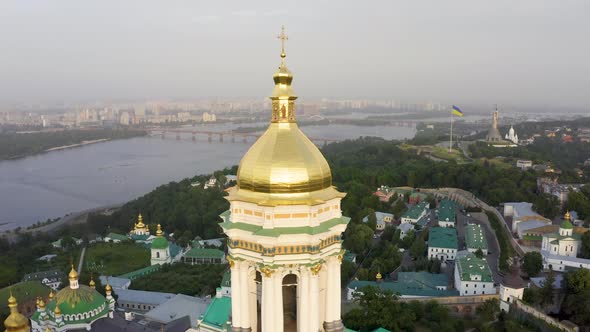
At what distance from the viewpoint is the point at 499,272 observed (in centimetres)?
2058

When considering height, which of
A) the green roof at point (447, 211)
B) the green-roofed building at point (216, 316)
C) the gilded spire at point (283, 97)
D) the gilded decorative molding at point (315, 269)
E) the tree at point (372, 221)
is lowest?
the tree at point (372, 221)

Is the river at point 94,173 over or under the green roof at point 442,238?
under

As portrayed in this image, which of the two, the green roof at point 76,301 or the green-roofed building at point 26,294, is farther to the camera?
the green-roofed building at point 26,294

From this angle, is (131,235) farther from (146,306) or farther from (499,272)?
(499,272)

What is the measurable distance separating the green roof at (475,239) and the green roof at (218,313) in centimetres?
1594

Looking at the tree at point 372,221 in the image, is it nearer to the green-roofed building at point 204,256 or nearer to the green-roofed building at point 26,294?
the green-roofed building at point 204,256

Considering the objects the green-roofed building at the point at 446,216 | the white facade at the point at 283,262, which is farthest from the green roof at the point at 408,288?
the white facade at the point at 283,262

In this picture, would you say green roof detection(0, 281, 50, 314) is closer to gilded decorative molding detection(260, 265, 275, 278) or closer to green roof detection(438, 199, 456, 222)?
gilded decorative molding detection(260, 265, 275, 278)

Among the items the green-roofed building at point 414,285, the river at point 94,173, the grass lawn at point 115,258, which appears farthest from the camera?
the river at point 94,173

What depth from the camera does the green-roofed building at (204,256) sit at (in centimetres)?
2585

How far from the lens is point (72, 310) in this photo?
14602 millimetres

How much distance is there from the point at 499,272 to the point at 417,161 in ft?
92.8

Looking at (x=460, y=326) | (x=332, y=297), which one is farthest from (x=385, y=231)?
(x=332, y=297)

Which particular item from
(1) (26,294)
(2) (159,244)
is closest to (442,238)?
(2) (159,244)
